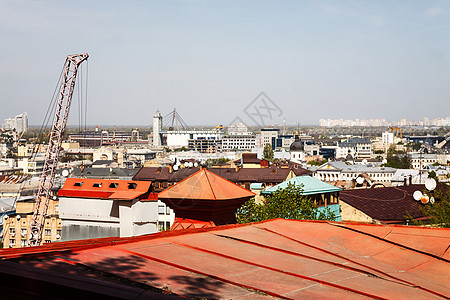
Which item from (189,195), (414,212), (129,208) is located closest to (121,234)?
(129,208)

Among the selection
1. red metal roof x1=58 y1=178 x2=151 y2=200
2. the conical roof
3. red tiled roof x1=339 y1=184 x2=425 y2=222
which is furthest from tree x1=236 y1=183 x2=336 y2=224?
the conical roof

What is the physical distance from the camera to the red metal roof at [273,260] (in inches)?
128

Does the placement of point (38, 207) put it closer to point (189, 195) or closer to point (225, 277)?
point (189, 195)

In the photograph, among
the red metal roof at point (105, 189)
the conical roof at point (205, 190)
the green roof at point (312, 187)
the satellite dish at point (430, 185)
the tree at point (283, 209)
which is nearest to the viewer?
the conical roof at point (205, 190)

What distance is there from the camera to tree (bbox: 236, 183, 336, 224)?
2089cm

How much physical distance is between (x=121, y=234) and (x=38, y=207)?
27210 millimetres

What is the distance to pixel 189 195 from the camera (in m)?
7.62

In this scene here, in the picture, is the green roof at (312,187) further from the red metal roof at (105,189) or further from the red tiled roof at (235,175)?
the red tiled roof at (235,175)

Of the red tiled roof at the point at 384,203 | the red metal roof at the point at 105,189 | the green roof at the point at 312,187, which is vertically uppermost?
the red metal roof at the point at 105,189

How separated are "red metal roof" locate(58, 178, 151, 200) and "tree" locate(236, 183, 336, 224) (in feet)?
15.3

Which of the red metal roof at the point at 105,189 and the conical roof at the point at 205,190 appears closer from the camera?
the conical roof at the point at 205,190

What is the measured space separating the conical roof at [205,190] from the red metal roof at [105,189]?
24.9ft

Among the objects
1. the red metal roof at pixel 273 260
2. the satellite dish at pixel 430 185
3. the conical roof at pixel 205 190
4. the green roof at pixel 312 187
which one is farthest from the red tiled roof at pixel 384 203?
the red metal roof at pixel 273 260

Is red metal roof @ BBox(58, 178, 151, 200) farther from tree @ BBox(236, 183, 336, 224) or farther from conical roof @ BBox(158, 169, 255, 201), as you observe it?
conical roof @ BBox(158, 169, 255, 201)
